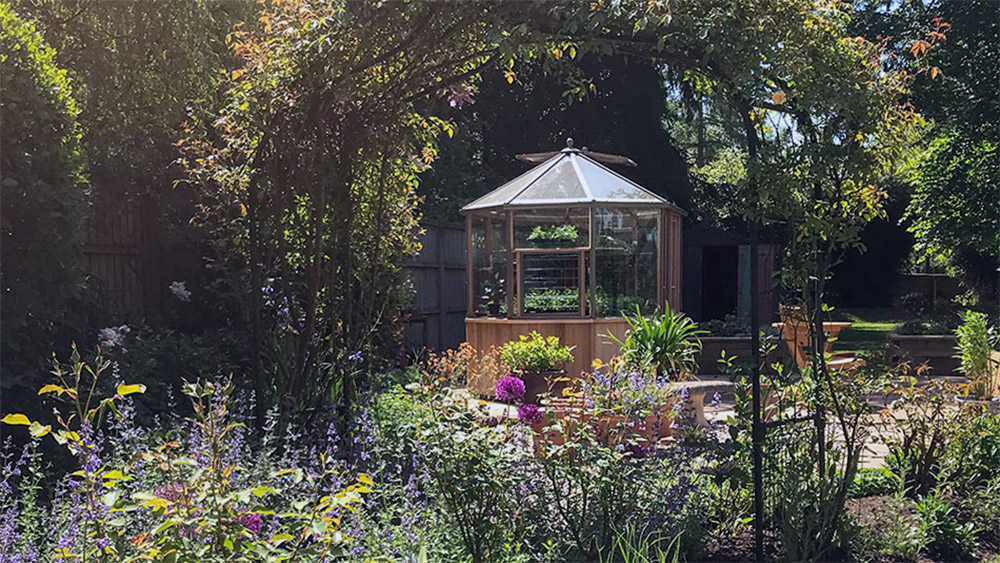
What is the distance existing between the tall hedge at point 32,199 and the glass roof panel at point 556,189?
486 cm

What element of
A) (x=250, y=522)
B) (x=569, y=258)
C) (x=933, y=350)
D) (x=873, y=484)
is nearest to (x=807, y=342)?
(x=569, y=258)

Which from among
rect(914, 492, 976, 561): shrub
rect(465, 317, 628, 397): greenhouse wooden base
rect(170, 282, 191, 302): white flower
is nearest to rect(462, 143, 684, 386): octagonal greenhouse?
rect(465, 317, 628, 397): greenhouse wooden base

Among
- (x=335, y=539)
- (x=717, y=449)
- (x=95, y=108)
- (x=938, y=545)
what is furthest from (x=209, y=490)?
(x=95, y=108)

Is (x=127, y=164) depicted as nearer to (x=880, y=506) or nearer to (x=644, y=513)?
(x=644, y=513)

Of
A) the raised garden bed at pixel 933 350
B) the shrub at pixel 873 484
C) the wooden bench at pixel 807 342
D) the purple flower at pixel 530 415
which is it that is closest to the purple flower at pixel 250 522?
the purple flower at pixel 530 415

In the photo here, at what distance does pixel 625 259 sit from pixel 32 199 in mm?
6036

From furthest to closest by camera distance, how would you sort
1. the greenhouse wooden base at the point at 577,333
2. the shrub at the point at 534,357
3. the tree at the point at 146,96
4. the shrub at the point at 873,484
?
the greenhouse wooden base at the point at 577,333 → the shrub at the point at 534,357 → the tree at the point at 146,96 → the shrub at the point at 873,484

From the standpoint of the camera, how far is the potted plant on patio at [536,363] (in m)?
7.00

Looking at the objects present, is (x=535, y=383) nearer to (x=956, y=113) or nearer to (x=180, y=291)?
(x=180, y=291)

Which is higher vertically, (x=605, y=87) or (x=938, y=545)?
(x=605, y=87)

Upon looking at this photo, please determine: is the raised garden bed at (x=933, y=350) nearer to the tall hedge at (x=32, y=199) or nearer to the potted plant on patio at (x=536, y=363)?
the potted plant on patio at (x=536, y=363)

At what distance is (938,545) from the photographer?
3.57 m

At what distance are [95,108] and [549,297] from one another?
15.5ft

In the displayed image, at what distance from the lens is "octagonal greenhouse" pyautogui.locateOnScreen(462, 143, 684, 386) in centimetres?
870
